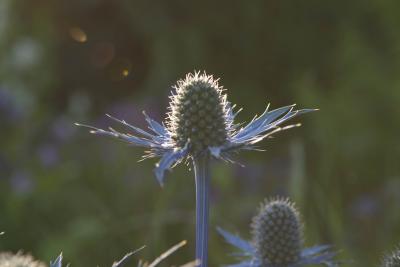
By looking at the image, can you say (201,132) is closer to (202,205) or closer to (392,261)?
(202,205)

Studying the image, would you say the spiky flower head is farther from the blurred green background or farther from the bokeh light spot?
the bokeh light spot

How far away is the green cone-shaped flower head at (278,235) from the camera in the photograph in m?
1.34

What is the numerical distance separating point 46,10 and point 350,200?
353 centimetres

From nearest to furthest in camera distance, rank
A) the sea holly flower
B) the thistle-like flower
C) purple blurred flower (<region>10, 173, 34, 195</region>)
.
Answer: the sea holly flower → the thistle-like flower → purple blurred flower (<region>10, 173, 34, 195</region>)

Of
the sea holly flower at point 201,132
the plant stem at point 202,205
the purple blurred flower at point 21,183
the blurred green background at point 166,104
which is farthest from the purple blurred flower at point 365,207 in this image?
the plant stem at point 202,205

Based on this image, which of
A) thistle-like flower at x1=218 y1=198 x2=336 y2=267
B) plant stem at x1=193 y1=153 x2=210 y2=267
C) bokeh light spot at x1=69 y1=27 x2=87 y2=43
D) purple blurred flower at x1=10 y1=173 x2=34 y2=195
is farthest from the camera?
bokeh light spot at x1=69 y1=27 x2=87 y2=43

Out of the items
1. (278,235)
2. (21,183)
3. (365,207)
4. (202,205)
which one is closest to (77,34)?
(21,183)

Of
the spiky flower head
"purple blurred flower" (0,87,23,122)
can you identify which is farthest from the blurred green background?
the spiky flower head

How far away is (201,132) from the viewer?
1244 millimetres

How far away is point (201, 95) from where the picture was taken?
1.30m

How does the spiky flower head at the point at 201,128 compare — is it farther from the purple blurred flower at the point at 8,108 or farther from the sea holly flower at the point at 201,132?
the purple blurred flower at the point at 8,108

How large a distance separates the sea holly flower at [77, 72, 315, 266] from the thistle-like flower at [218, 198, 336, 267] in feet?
0.58

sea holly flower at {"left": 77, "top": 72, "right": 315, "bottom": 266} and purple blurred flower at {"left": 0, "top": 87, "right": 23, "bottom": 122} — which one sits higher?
purple blurred flower at {"left": 0, "top": 87, "right": 23, "bottom": 122}

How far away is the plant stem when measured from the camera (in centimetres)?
103
